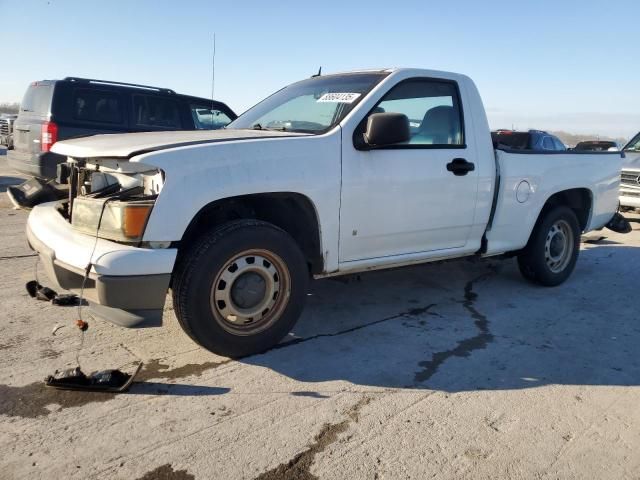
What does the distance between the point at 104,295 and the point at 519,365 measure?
2.62m

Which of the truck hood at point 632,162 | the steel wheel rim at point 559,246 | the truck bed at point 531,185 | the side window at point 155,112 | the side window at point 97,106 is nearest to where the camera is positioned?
the truck bed at point 531,185

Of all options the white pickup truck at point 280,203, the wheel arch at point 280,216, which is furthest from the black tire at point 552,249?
the wheel arch at point 280,216

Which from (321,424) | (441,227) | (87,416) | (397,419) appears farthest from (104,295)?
(441,227)

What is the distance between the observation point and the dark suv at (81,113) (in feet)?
27.1

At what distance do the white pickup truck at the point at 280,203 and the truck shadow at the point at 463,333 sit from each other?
1.54 ft

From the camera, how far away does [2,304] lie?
4.31 m

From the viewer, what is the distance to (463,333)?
421 cm

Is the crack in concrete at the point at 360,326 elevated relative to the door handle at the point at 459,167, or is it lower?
lower

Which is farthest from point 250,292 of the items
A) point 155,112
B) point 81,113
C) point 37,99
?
point 37,99

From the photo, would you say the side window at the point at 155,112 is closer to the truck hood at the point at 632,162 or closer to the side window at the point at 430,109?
the side window at the point at 430,109

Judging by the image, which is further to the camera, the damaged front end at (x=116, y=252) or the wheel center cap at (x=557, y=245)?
the wheel center cap at (x=557, y=245)

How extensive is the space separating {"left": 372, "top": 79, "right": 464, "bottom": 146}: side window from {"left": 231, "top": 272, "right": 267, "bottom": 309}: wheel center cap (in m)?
1.63

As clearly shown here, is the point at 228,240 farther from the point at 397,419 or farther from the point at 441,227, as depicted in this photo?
the point at 441,227

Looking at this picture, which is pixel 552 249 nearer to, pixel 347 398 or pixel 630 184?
pixel 347 398
